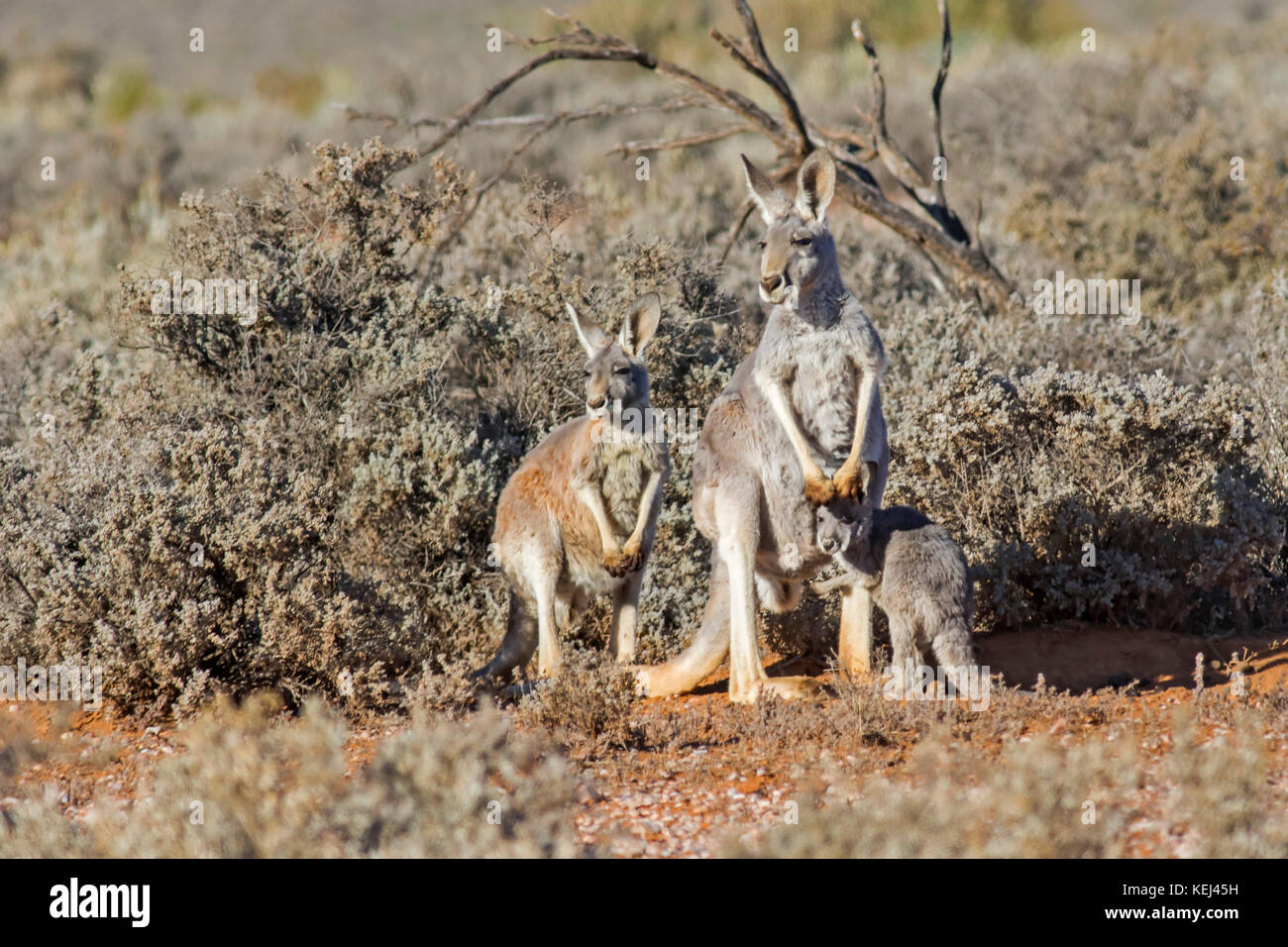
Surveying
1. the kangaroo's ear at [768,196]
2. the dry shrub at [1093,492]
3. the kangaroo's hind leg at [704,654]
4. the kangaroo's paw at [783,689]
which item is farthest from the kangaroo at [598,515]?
the dry shrub at [1093,492]

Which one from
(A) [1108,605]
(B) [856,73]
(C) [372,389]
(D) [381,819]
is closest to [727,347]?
(C) [372,389]

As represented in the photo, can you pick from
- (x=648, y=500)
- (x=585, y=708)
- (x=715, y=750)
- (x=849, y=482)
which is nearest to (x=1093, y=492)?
(x=849, y=482)

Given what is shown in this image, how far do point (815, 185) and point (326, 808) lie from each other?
3.12 metres

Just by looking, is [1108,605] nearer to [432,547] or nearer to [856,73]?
[432,547]

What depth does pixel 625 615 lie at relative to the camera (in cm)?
610

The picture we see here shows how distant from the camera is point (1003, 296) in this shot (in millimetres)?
9695

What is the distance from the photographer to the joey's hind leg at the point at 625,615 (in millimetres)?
6070

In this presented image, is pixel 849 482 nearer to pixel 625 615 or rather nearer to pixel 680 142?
Answer: pixel 625 615

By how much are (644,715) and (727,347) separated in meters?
3.68

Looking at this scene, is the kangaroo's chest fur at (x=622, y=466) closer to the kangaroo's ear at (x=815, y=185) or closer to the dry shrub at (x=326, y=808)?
the kangaroo's ear at (x=815, y=185)

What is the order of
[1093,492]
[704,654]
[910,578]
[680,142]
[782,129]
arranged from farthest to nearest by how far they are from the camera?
[680,142] < [782,129] < [1093,492] < [704,654] < [910,578]

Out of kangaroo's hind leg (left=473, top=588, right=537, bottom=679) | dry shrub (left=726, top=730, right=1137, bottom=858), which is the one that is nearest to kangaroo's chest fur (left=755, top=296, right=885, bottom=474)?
kangaroo's hind leg (left=473, top=588, right=537, bottom=679)

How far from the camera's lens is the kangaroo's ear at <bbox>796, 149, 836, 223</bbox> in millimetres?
5094

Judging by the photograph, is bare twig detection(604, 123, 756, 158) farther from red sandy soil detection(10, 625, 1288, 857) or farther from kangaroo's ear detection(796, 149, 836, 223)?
red sandy soil detection(10, 625, 1288, 857)
